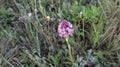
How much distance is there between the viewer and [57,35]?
1.74 m

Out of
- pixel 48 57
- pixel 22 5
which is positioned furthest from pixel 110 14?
pixel 22 5

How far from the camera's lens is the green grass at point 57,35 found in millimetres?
1596

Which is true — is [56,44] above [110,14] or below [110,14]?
below

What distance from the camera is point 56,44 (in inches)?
67.1

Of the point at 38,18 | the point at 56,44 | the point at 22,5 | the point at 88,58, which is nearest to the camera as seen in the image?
the point at 88,58

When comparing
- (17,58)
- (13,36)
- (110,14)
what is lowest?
(17,58)

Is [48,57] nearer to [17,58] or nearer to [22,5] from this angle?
[17,58]

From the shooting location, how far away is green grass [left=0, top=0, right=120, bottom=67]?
1596mm

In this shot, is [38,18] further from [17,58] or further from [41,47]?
[17,58]

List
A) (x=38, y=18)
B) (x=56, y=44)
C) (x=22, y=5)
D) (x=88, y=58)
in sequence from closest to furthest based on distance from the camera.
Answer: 1. (x=88, y=58)
2. (x=56, y=44)
3. (x=38, y=18)
4. (x=22, y=5)

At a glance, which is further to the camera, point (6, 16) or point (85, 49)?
point (6, 16)

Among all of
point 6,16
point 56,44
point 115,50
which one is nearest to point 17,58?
point 56,44

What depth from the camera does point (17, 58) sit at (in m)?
1.65

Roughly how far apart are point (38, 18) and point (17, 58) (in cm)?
39
